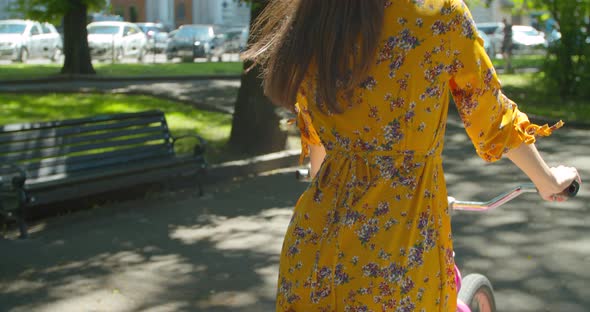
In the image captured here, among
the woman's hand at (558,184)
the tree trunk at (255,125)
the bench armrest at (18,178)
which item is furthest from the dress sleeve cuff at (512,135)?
the tree trunk at (255,125)

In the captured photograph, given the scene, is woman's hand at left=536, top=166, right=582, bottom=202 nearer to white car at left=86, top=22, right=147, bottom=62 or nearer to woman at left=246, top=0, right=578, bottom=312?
woman at left=246, top=0, right=578, bottom=312

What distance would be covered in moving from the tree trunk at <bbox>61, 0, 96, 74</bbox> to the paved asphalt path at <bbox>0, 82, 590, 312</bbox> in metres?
12.0

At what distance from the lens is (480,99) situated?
2148mm

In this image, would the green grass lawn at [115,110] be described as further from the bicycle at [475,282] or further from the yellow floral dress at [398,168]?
the yellow floral dress at [398,168]

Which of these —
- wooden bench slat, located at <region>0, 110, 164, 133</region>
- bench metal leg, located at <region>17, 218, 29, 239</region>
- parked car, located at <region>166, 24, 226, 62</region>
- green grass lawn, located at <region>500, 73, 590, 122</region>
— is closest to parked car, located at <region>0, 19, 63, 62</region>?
parked car, located at <region>166, 24, 226, 62</region>

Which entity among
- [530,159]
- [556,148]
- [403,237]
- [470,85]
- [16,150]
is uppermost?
[470,85]

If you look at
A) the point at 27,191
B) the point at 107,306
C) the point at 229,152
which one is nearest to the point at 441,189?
the point at 107,306

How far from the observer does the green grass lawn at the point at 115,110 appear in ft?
36.6

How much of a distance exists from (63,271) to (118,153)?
2380 mm

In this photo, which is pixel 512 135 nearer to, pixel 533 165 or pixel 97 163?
pixel 533 165

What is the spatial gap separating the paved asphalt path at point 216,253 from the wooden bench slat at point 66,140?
0.67 m

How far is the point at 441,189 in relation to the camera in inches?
86.2

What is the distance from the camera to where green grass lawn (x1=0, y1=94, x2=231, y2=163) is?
11.2 metres

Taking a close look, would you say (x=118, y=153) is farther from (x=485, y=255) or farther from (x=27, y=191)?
(x=485, y=255)
